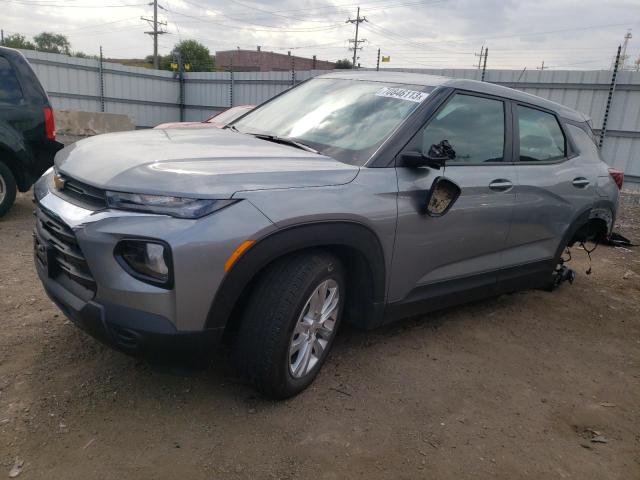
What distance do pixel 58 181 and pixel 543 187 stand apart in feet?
10.9

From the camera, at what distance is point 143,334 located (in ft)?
7.25

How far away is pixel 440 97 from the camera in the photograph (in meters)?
3.27

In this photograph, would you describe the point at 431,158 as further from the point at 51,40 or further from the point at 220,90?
the point at 51,40

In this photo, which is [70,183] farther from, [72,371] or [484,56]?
[484,56]

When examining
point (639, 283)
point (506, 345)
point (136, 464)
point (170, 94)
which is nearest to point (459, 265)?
point (506, 345)

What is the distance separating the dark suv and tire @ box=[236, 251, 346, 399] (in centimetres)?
461

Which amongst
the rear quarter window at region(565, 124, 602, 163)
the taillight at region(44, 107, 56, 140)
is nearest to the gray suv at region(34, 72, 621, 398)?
the rear quarter window at region(565, 124, 602, 163)

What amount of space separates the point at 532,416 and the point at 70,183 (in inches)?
110

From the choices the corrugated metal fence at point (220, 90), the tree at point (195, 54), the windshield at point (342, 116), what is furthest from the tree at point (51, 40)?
the windshield at point (342, 116)

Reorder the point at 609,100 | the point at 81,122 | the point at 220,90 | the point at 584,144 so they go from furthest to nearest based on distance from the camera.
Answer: the point at 220,90
the point at 81,122
the point at 609,100
the point at 584,144

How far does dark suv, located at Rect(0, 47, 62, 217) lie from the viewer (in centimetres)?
565

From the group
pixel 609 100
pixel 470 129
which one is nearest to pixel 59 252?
pixel 470 129

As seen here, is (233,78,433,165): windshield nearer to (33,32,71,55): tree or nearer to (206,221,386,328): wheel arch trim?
(206,221,386,328): wheel arch trim

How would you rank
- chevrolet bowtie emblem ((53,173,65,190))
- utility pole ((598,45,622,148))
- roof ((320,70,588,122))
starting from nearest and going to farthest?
chevrolet bowtie emblem ((53,173,65,190))
roof ((320,70,588,122))
utility pole ((598,45,622,148))
